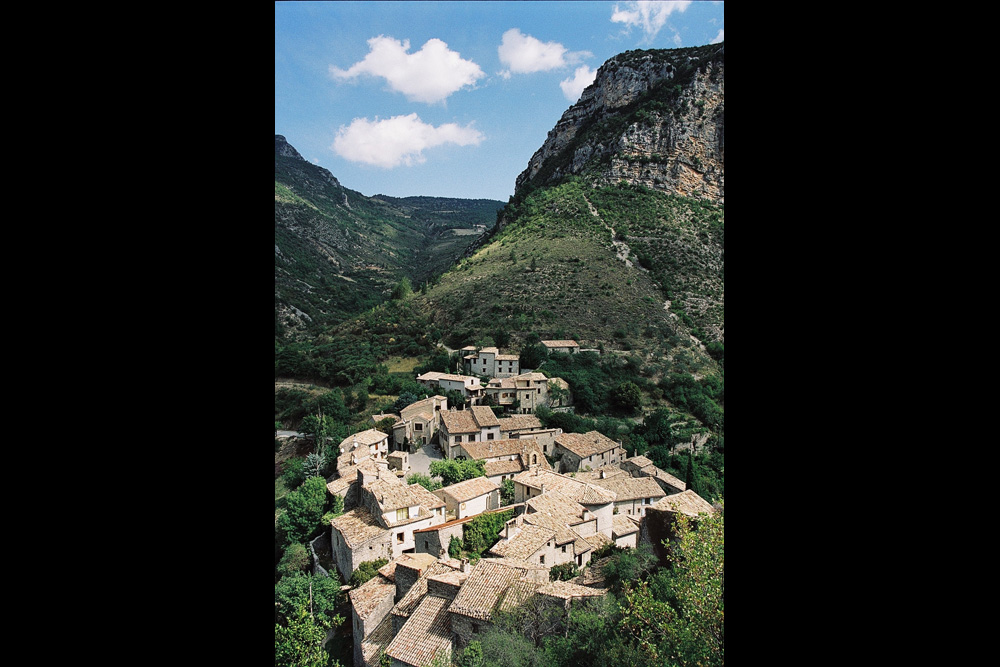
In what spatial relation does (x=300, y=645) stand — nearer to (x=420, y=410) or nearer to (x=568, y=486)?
(x=568, y=486)

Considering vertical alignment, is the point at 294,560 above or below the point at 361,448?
below

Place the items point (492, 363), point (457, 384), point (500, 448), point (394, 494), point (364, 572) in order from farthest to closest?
point (492, 363)
point (457, 384)
point (500, 448)
point (394, 494)
point (364, 572)

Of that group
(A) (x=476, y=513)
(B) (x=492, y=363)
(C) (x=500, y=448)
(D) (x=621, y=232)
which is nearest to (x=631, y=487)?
(C) (x=500, y=448)

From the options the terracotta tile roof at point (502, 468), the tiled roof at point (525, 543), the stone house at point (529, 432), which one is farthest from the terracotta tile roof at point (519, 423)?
the tiled roof at point (525, 543)

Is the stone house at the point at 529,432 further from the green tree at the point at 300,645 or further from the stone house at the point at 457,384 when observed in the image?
the green tree at the point at 300,645

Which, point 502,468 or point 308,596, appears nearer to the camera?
point 308,596
